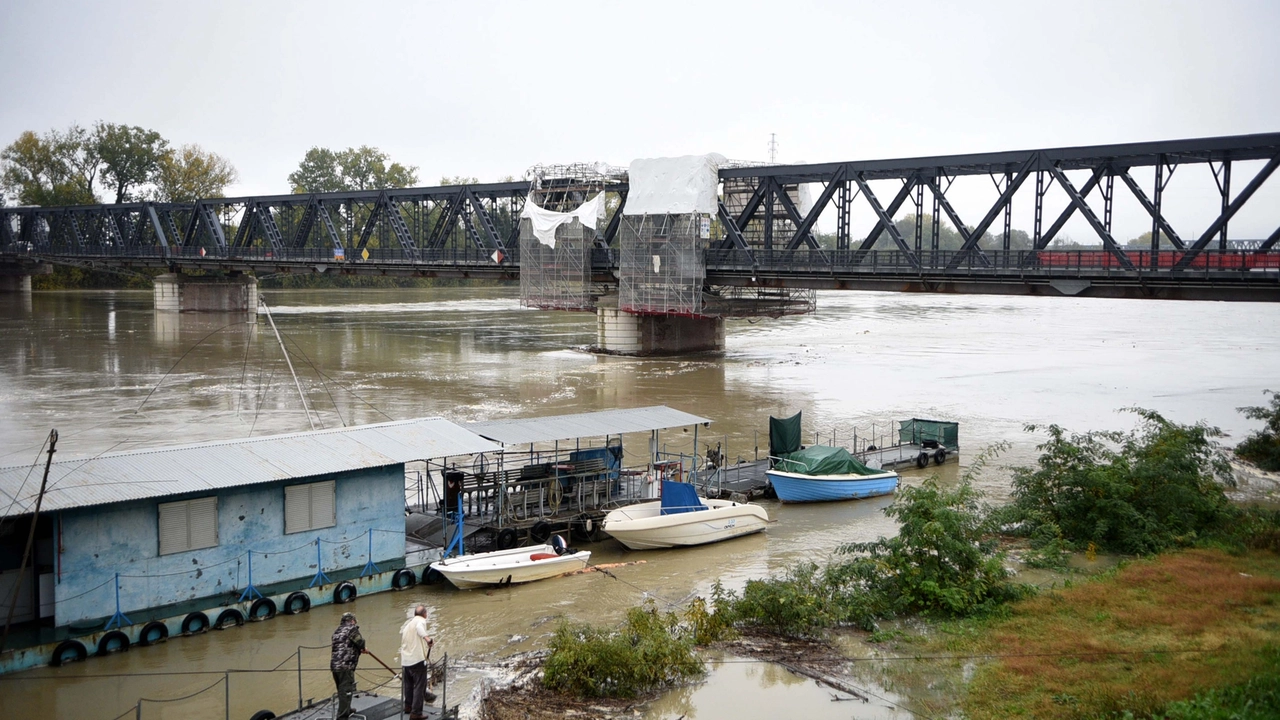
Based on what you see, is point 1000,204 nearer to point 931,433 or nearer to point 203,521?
point 931,433

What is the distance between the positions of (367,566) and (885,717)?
9.77 meters

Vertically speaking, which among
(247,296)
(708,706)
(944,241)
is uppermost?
(944,241)

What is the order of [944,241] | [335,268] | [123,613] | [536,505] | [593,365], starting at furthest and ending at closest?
[944,241] → [335,268] → [593,365] → [536,505] → [123,613]

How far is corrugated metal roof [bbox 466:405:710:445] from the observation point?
2109 centimetres

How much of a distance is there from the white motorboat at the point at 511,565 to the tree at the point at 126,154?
136398 mm

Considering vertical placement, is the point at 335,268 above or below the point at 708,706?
above

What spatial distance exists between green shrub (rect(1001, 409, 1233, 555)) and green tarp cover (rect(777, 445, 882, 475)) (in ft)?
15.3

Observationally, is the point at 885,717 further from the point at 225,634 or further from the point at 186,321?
the point at 186,321

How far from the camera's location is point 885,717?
12.7 m

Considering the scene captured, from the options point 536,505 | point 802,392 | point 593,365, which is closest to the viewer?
point 536,505

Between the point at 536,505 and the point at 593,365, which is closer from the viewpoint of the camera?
the point at 536,505

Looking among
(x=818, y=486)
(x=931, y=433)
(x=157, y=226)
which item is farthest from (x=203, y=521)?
(x=157, y=226)

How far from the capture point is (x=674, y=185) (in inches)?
2245

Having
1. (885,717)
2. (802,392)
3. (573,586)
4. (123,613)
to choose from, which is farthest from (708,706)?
(802,392)
